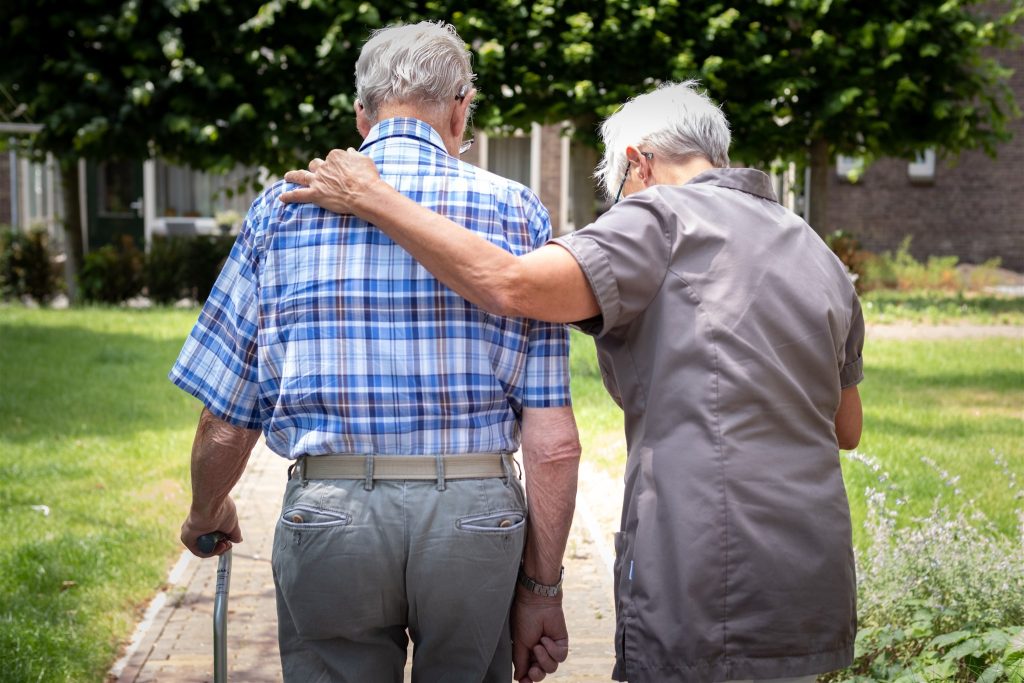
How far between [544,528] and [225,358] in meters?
0.82

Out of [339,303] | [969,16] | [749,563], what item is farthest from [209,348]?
[969,16]

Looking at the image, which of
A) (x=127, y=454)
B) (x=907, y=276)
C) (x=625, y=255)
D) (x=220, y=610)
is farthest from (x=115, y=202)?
(x=625, y=255)

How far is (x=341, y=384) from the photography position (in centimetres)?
255

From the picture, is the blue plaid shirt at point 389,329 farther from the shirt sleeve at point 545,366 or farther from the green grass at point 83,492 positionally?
the green grass at point 83,492

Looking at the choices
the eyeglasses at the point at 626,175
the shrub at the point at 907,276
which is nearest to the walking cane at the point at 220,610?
the eyeglasses at the point at 626,175

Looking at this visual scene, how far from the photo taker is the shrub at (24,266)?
71.0 feet

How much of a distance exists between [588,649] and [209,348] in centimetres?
289

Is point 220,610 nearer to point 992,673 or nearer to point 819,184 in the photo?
point 992,673

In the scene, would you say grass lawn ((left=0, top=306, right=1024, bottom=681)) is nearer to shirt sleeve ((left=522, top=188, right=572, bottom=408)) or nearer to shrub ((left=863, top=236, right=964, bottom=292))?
shirt sleeve ((left=522, top=188, right=572, bottom=408))

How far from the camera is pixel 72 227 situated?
875 inches

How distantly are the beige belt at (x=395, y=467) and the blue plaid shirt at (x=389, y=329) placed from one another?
0.02 meters

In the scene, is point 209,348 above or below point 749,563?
above

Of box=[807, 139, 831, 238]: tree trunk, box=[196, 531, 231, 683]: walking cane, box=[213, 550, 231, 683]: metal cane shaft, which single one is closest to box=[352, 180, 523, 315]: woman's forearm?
box=[196, 531, 231, 683]: walking cane

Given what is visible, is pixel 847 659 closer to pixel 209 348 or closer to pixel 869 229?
pixel 209 348
